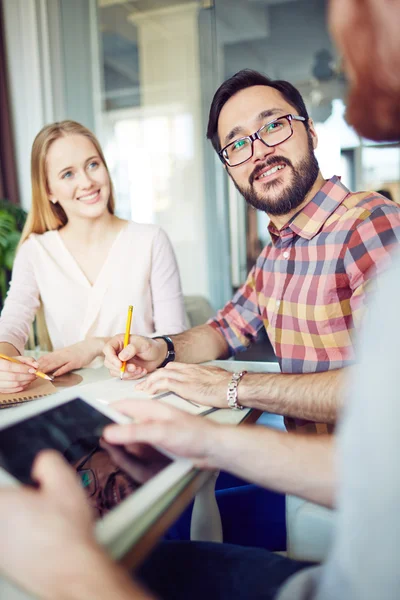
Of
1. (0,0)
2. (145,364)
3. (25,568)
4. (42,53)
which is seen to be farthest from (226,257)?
(25,568)

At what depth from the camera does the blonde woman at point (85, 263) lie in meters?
1.63

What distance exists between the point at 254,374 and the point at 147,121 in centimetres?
329

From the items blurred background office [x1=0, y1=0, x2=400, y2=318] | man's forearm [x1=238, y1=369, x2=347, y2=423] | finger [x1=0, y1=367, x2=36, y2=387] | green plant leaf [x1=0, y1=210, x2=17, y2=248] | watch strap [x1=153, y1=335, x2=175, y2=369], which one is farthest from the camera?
blurred background office [x1=0, y1=0, x2=400, y2=318]

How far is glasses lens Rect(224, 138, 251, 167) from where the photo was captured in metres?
1.35

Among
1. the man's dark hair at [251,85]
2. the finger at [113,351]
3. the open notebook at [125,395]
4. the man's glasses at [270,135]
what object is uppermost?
the man's dark hair at [251,85]

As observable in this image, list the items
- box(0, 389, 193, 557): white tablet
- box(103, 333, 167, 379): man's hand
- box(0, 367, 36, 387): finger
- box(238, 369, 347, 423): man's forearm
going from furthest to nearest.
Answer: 1. box(103, 333, 167, 379): man's hand
2. box(0, 367, 36, 387): finger
3. box(238, 369, 347, 423): man's forearm
4. box(0, 389, 193, 557): white tablet

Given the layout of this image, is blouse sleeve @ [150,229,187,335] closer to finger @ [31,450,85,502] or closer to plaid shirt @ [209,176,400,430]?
plaid shirt @ [209,176,400,430]

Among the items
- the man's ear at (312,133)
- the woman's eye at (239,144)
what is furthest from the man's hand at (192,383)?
the man's ear at (312,133)

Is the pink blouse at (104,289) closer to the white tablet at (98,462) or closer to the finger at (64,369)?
the finger at (64,369)

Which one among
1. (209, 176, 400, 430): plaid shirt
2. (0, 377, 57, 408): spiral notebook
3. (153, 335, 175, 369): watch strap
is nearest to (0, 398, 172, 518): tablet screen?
(0, 377, 57, 408): spiral notebook

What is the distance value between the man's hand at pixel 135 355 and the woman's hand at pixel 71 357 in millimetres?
112

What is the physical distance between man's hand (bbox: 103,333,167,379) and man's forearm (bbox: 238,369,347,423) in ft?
0.92

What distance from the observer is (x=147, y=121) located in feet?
12.6

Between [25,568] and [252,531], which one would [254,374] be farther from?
[25,568]
